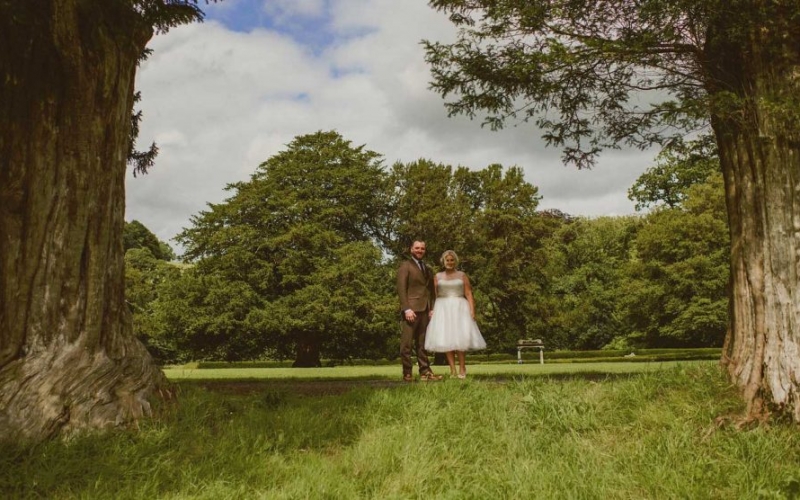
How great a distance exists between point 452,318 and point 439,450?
513 centimetres

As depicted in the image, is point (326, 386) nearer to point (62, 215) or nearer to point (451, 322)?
point (451, 322)

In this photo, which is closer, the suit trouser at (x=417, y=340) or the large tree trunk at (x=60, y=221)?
the large tree trunk at (x=60, y=221)

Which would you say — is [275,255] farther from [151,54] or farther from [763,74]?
[763,74]

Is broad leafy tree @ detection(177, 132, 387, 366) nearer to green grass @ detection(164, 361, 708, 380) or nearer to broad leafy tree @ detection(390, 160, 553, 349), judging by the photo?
broad leafy tree @ detection(390, 160, 553, 349)

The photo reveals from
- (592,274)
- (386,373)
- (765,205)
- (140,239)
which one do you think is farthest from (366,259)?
(140,239)

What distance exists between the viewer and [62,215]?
18.2ft

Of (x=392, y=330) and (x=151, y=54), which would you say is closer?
(x=151, y=54)

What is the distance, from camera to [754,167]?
6.55 metres

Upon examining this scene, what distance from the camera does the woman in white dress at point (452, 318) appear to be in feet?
34.1

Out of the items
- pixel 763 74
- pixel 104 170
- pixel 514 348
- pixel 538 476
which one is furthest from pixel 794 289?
pixel 514 348

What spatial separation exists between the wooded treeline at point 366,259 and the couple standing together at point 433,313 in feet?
63.8

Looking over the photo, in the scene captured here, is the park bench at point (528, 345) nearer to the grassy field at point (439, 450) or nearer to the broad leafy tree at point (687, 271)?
the broad leafy tree at point (687, 271)

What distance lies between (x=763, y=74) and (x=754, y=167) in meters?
0.93

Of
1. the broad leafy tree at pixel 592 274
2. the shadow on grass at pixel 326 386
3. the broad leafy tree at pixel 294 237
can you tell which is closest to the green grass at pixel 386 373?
the shadow on grass at pixel 326 386
